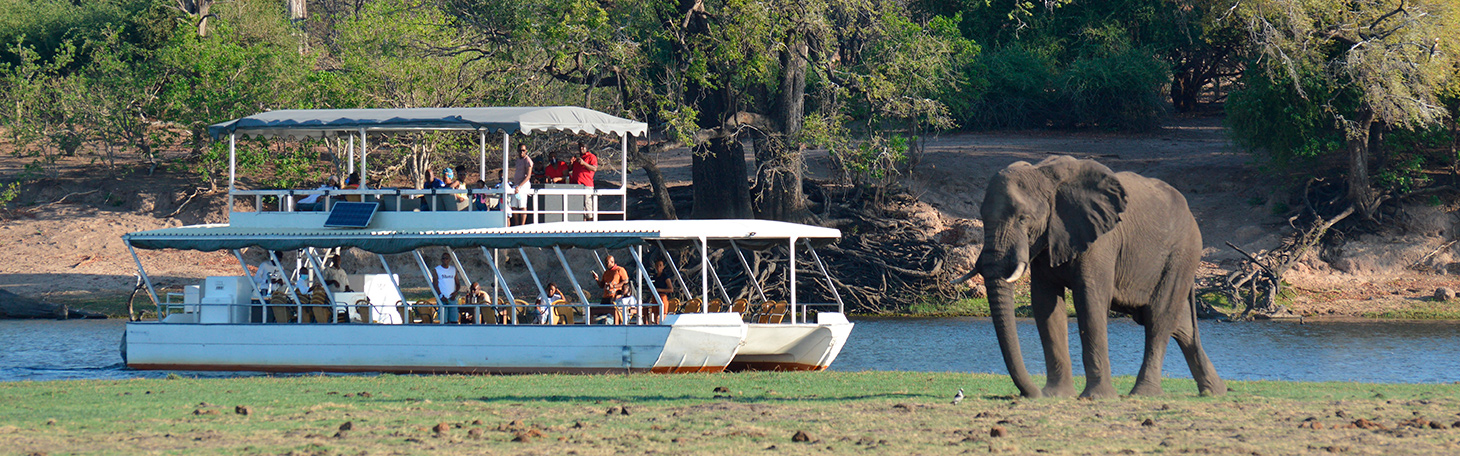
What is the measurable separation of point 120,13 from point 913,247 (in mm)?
28011

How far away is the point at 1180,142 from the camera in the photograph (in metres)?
43.6

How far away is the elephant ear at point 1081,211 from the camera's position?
12633 mm

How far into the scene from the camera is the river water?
2172 centimetres

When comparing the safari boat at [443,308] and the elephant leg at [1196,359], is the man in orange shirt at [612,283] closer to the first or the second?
the safari boat at [443,308]

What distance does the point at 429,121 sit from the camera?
21.0 metres

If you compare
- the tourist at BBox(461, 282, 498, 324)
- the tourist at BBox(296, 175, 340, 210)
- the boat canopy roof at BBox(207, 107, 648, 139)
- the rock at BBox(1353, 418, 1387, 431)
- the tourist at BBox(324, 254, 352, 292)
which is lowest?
the tourist at BBox(461, 282, 498, 324)

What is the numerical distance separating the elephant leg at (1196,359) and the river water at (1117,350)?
682 cm

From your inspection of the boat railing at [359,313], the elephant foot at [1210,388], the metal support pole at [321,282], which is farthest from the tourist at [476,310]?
the elephant foot at [1210,388]

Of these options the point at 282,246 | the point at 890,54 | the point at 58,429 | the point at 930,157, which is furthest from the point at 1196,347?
the point at 930,157

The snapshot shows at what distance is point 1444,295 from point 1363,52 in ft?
19.0

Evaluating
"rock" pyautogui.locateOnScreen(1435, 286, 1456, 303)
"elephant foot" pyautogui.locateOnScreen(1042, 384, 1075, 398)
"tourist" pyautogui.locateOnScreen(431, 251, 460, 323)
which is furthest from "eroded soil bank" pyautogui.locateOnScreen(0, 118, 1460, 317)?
"elephant foot" pyautogui.locateOnScreen(1042, 384, 1075, 398)

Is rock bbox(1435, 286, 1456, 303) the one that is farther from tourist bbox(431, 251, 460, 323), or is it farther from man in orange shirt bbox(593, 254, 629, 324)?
tourist bbox(431, 251, 460, 323)

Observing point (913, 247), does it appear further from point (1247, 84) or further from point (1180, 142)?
point (1180, 142)

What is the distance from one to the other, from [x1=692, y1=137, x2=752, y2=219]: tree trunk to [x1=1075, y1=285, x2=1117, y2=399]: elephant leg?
826 inches
